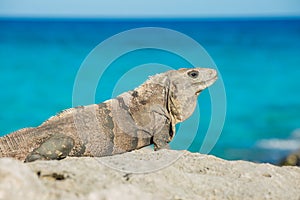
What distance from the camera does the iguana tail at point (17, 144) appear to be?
6.30 meters

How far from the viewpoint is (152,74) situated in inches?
312

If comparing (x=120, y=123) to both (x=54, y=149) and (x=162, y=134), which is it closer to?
(x=162, y=134)

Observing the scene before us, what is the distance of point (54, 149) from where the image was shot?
6.21 m

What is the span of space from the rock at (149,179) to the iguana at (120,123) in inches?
35.7

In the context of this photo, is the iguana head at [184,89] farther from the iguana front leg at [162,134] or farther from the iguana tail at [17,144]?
the iguana tail at [17,144]

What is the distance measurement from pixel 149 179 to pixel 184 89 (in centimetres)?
341

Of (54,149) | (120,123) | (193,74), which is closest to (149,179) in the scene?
(54,149)

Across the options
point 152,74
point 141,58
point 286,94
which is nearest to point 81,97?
point 152,74

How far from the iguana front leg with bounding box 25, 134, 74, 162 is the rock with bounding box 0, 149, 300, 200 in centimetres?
96

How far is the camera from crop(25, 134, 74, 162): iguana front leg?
5.99 meters

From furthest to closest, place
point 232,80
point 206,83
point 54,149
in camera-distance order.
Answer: point 232,80 → point 206,83 → point 54,149

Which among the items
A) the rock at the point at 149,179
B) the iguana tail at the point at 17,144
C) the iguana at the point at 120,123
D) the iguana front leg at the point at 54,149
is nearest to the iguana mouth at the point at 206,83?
the iguana at the point at 120,123

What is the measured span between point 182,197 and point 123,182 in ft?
1.65

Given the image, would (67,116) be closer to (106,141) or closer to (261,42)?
(106,141)
